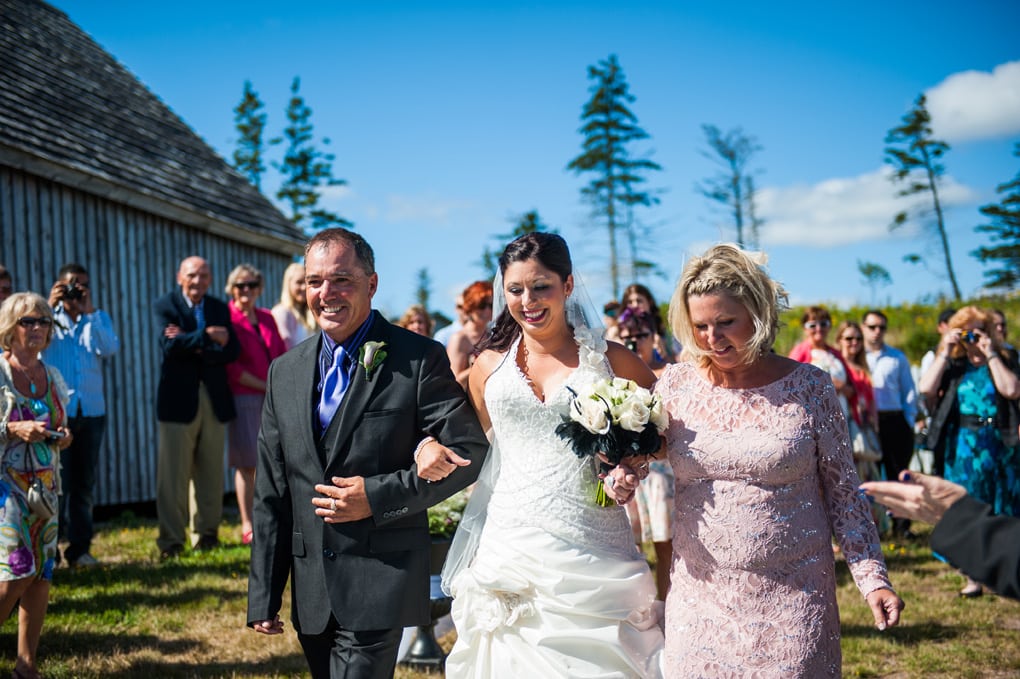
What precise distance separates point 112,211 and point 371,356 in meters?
9.32

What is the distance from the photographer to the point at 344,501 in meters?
3.26

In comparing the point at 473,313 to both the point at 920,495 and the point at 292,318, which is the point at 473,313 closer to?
the point at 292,318

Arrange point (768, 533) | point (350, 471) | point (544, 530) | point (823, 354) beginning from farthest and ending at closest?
point (823, 354) → point (544, 530) → point (350, 471) → point (768, 533)

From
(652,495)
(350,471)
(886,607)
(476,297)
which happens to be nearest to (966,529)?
(886,607)

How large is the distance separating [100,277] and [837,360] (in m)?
9.18

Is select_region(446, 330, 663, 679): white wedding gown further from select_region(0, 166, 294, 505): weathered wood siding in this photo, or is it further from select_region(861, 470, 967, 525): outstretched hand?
select_region(0, 166, 294, 505): weathered wood siding

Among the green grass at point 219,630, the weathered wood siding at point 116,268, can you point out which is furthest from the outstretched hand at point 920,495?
the weathered wood siding at point 116,268

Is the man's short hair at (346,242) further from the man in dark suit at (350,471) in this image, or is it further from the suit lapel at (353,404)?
the suit lapel at (353,404)

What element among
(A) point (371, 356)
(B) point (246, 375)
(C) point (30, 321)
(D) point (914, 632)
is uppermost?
(C) point (30, 321)

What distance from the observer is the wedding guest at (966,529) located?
76.5 inches

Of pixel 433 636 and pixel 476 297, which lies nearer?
pixel 433 636

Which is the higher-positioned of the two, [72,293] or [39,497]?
[72,293]

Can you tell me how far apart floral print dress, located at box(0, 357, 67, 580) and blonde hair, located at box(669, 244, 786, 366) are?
154 inches

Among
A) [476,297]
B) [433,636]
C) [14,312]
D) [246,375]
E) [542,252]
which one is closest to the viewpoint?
[542,252]
